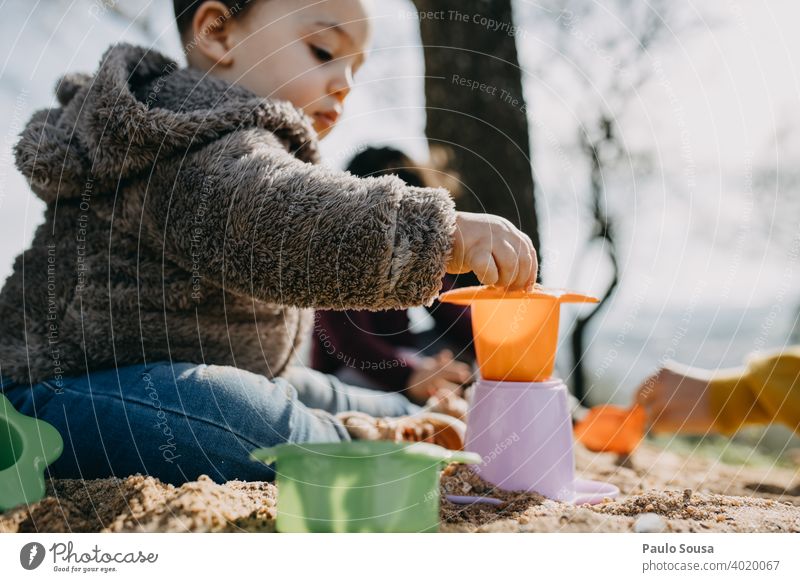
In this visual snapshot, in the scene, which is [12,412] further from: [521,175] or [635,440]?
[521,175]

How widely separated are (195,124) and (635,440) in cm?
95

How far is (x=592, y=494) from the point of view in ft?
2.76

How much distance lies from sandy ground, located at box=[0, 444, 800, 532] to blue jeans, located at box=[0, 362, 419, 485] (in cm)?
4

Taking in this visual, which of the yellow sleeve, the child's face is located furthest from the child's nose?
the yellow sleeve

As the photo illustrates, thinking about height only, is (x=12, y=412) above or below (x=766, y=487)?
above

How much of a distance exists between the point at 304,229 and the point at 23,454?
40cm

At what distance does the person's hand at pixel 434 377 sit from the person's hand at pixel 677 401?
37 centimetres

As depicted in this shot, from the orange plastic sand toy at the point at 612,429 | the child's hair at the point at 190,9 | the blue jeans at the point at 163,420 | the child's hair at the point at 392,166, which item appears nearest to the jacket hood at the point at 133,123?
the child's hair at the point at 190,9

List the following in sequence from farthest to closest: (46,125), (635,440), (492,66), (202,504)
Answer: (492,66) < (635,440) < (46,125) < (202,504)

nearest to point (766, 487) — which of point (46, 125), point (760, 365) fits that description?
point (760, 365)

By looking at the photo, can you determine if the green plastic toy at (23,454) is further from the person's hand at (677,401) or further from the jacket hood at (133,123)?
the person's hand at (677,401)

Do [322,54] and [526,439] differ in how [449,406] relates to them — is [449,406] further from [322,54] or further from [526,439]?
[322,54]

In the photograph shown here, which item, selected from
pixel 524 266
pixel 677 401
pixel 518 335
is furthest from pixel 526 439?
pixel 677 401

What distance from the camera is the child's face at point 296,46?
942 mm
